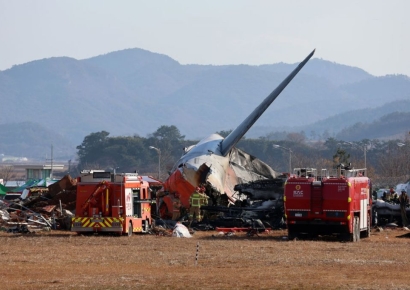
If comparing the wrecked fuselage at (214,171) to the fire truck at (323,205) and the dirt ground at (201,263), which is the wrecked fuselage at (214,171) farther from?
the fire truck at (323,205)

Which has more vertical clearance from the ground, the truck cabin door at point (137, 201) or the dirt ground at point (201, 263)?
the truck cabin door at point (137, 201)

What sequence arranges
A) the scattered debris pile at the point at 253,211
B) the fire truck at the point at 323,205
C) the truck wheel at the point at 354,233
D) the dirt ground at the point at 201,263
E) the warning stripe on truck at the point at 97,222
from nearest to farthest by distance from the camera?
the dirt ground at the point at 201,263 < the fire truck at the point at 323,205 < the truck wheel at the point at 354,233 < the warning stripe on truck at the point at 97,222 < the scattered debris pile at the point at 253,211

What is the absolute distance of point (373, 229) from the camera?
4784 centimetres

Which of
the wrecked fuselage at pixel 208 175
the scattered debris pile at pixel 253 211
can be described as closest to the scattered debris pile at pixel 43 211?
the wrecked fuselage at pixel 208 175

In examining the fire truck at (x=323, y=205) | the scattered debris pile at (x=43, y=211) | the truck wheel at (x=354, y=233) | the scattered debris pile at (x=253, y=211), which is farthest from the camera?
the scattered debris pile at (x=253, y=211)

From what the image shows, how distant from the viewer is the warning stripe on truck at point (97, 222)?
134 feet

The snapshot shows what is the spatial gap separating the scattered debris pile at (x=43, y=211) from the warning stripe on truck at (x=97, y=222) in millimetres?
3641

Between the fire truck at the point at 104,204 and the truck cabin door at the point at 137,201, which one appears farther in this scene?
the truck cabin door at the point at 137,201

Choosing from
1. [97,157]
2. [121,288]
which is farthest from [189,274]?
[97,157]

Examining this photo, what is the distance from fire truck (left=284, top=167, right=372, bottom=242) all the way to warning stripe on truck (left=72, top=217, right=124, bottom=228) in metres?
7.09

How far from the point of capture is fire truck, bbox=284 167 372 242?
124 feet

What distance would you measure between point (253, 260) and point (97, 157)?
552 ft

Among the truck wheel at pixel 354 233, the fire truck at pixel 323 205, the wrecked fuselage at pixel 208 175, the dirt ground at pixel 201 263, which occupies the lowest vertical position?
the dirt ground at pixel 201 263

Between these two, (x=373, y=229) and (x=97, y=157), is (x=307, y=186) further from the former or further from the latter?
(x=97, y=157)
